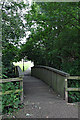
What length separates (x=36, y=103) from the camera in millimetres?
4223

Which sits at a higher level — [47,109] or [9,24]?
[9,24]

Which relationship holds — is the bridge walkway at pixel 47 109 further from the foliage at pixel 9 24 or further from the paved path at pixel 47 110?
the foliage at pixel 9 24

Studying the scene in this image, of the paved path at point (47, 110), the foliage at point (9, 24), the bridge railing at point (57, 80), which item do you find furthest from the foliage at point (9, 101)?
the foliage at point (9, 24)

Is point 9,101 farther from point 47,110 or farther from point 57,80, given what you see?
point 57,80

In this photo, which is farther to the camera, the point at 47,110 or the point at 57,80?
the point at 57,80

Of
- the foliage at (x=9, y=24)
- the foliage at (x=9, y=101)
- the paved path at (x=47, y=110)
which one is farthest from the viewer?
the foliage at (x=9, y=24)

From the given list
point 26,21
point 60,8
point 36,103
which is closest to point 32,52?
point 26,21

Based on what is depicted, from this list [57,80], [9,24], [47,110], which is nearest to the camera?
[47,110]

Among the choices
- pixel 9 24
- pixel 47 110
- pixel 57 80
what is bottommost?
pixel 47 110

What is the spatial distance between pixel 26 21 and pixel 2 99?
5.05 m

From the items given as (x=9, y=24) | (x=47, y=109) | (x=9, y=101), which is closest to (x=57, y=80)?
(x=47, y=109)

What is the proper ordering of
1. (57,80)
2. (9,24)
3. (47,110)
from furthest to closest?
(9,24), (57,80), (47,110)

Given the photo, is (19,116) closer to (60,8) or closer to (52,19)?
(52,19)

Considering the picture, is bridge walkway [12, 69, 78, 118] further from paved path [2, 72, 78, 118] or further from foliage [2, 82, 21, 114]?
foliage [2, 82, 21, 114]
